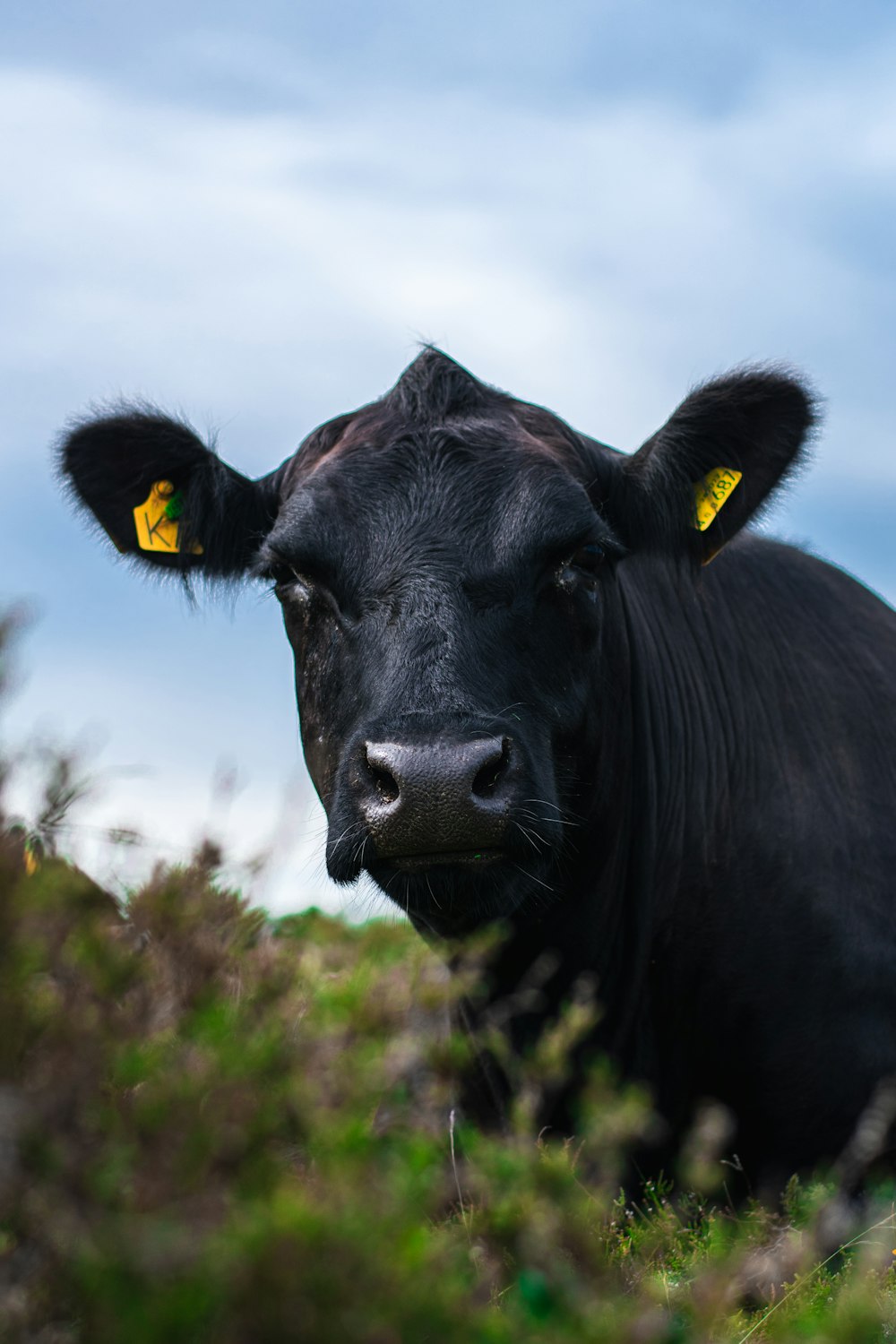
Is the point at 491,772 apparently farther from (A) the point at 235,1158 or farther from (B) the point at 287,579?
(A) the point at 235,1158

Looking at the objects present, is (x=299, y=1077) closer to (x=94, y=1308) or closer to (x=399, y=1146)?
(x=399, y=1146)

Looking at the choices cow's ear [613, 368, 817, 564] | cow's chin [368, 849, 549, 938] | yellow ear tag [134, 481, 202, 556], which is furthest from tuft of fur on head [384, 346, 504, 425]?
cow's chin [368, 849, 549, 938]

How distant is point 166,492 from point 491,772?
104 inches

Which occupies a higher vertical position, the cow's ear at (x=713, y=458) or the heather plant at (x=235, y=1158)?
the cow's ear at (x=713, y=458)

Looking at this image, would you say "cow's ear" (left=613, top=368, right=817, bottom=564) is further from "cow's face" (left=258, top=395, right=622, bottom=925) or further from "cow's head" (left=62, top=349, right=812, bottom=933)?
"cow's face" (left=258, top=395, right=622, bottom=925)

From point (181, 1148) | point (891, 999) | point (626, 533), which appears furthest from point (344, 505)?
point (181, 1148)

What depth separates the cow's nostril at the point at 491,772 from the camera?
387 cm

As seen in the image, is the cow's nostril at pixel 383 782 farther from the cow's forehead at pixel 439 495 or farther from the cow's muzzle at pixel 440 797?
the cow's forehead at pixel 439 495

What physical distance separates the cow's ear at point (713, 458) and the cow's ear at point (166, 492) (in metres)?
1.53

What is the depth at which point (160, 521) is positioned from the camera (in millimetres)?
6039

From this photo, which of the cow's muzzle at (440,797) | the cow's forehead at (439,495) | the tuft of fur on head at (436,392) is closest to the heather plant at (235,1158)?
the cow's muzzle at (440,797)

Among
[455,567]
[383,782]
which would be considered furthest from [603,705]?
[383,782]

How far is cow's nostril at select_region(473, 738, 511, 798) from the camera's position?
387cm

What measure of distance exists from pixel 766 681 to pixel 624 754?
0.91m
